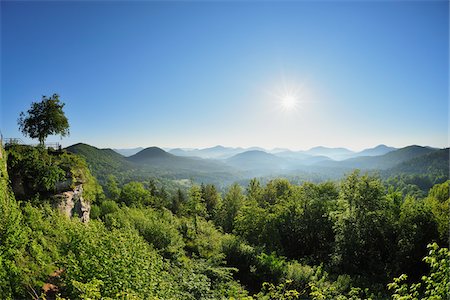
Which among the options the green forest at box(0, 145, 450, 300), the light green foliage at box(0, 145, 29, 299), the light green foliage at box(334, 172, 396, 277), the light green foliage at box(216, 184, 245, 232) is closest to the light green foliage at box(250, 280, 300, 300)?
the green forest at box(0, 145, 450, 300)

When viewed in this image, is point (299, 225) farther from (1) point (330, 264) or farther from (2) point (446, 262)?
(2) point (446, 262)

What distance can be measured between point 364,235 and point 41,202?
2570 cm

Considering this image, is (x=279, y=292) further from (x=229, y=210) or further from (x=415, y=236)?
(x=229, y=210)

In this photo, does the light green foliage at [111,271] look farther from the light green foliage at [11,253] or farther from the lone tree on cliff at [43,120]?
the lone tree on cliff at [43,120]

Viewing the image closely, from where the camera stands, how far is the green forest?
27.5ft

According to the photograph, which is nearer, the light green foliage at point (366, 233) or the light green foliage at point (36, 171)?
the light green foliage at point (36, 171)

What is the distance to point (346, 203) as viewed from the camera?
→ 25141mm

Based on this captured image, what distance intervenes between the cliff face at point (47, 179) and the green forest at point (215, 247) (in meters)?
0.07

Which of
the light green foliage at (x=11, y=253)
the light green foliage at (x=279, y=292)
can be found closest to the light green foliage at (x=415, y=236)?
the light green foliage at (x=279, y=292)

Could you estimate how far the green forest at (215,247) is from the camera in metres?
8.38

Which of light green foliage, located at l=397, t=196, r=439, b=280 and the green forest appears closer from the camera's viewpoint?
the green forest

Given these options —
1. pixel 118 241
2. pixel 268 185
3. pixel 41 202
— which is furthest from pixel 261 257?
pixel 268 185

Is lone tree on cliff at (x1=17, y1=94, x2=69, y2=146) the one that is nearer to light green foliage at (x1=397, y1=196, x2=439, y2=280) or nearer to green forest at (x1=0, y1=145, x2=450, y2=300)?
green forest at (x1=0, y1=145, x2=450, y2=300)

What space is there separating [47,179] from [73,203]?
2645mm
